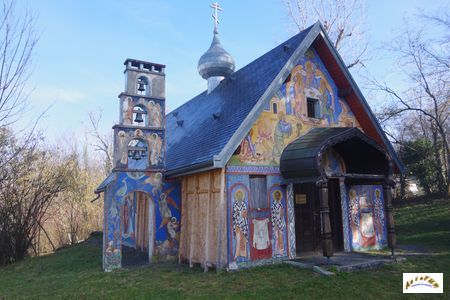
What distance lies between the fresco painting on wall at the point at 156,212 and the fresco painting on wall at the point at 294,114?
126 inches

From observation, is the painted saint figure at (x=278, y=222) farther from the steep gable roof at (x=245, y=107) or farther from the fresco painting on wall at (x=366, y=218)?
the fresco painting on wall at (x=366, y=218)

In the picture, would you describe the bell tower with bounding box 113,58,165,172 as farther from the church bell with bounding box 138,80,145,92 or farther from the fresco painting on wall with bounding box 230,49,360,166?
the fresco painting on wall with bounding box 230,49,360,166

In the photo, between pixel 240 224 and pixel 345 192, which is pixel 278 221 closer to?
pixel 240 224

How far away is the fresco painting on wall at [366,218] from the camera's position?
12461mm

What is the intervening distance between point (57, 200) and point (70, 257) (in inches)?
293

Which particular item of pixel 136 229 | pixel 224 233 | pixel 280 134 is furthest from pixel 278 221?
pixel 136 229

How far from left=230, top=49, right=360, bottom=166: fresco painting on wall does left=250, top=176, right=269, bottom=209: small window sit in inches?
20.1

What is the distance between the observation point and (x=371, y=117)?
12781 mm

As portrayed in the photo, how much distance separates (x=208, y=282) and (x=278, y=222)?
302cm

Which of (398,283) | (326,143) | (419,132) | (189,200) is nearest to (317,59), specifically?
(326,143)

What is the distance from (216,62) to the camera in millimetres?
17109

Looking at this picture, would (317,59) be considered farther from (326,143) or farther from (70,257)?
(70,257)

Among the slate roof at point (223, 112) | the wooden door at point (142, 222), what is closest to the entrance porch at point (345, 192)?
the slate roof at point (223, 112)

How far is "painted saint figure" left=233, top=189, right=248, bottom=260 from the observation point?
9.98 metres
